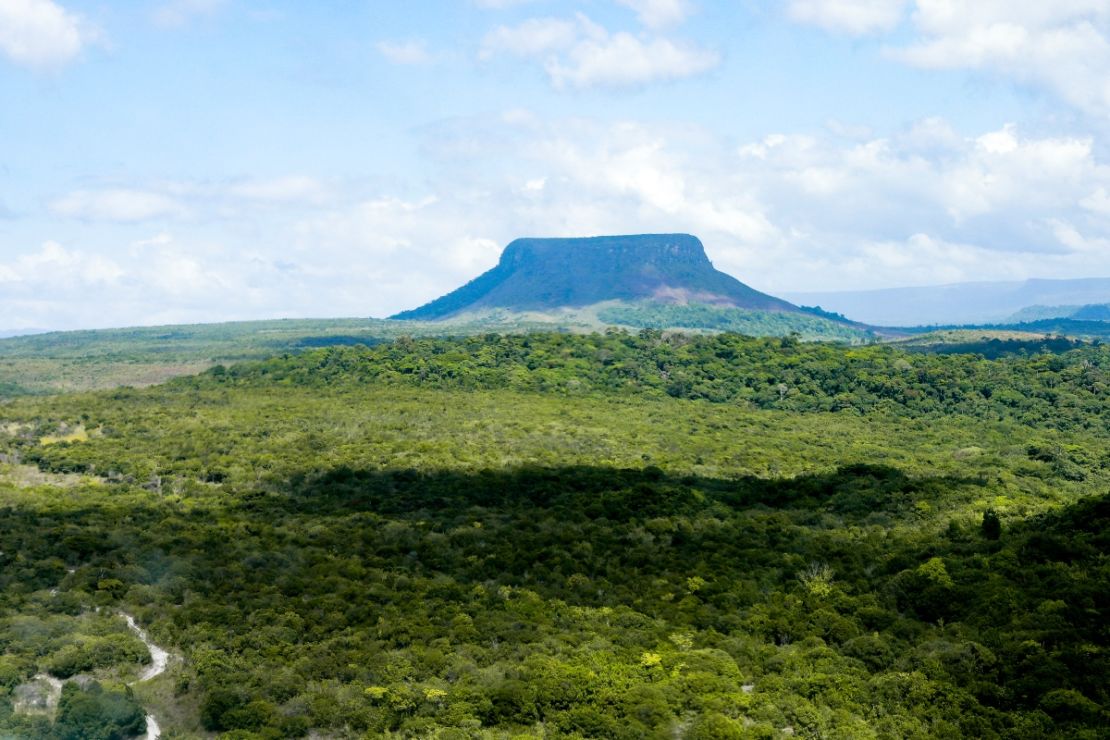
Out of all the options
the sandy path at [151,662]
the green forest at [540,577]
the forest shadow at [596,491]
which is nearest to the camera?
the sandy path at [151,662]

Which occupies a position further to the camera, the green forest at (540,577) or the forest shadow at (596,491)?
the forest shadow at (596,491)

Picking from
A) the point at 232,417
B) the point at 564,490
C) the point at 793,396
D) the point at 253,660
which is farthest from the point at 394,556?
the point at 793,396

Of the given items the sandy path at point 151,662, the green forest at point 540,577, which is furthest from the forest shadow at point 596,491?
the sandy path at point 151,662

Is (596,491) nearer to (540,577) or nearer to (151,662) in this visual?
(540,577)

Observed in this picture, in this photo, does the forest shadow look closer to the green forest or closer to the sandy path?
the green forest

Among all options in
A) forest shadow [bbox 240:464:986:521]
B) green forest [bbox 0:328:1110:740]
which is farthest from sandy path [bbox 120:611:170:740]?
forest shadow [bbox 240:464:986:521]

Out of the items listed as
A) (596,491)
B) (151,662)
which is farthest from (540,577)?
(596,491)

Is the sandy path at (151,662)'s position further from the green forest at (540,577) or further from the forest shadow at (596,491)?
the forest shadow at (596,491)

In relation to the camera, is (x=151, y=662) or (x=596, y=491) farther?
(x=596, y=491)
